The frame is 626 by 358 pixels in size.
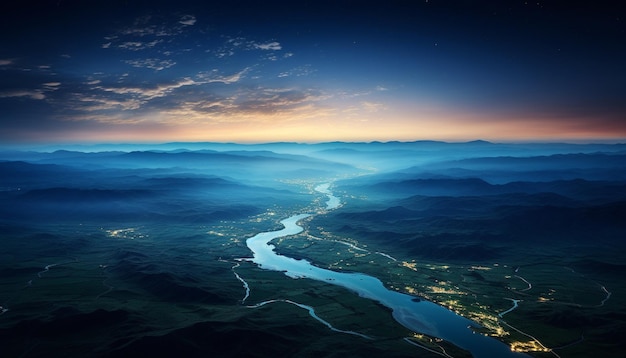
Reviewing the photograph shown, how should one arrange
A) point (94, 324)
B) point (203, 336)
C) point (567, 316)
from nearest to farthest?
point (203, 336), point (94, 324), point (567, 316)

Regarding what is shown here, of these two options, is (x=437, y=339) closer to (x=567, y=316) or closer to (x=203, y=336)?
(x=567, y=316)

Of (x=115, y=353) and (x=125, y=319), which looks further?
(x=125, y=319)

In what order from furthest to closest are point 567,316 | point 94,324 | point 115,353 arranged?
1. point 567,316
2. point 94,324
3. point 115,353

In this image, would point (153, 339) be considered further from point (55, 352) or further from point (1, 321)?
point (1, 321)

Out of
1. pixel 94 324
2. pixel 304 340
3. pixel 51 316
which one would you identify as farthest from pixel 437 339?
pixel 51 316

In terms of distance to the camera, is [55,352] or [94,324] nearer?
[55,352]

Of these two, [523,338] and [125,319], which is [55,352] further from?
[523,338]

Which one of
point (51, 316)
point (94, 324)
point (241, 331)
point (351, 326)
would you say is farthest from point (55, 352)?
point (351, 326)

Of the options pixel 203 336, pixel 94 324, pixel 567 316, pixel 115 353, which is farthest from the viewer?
pixel 567 316

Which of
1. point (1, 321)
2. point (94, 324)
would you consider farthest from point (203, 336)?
point (1, 321)
